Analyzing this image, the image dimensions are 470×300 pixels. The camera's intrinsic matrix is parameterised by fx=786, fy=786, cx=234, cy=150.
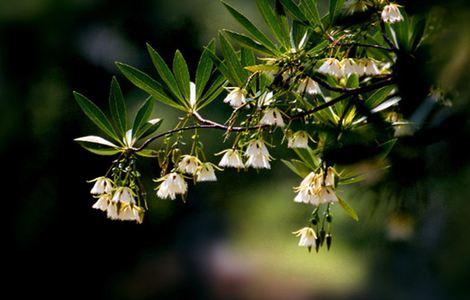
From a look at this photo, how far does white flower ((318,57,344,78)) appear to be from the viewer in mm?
650

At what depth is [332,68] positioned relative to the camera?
66 cm

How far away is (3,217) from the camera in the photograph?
506cm

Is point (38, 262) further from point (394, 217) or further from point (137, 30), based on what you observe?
point (394, 217)

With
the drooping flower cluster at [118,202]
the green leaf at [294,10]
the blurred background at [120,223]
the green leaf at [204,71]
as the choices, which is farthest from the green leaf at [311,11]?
the blurred background at [120,223]

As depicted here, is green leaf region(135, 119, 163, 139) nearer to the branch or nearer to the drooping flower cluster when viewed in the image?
the drooping flower cluster

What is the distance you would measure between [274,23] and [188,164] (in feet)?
0.53

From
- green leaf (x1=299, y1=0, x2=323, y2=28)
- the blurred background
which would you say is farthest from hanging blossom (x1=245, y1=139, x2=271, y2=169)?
the blurred background

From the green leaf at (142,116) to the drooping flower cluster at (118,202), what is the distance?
0.06 meters

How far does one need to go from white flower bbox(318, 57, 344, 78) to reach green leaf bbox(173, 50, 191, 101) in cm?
15

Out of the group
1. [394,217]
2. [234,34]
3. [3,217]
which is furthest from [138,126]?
[3,217]

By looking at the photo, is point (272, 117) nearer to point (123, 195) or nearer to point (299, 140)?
point (299, 140)

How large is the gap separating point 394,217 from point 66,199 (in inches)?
188

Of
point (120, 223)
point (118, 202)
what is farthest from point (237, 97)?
point (120, 223)

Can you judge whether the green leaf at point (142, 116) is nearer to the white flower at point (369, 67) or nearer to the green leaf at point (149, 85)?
the green leaf at point (149, 85)
